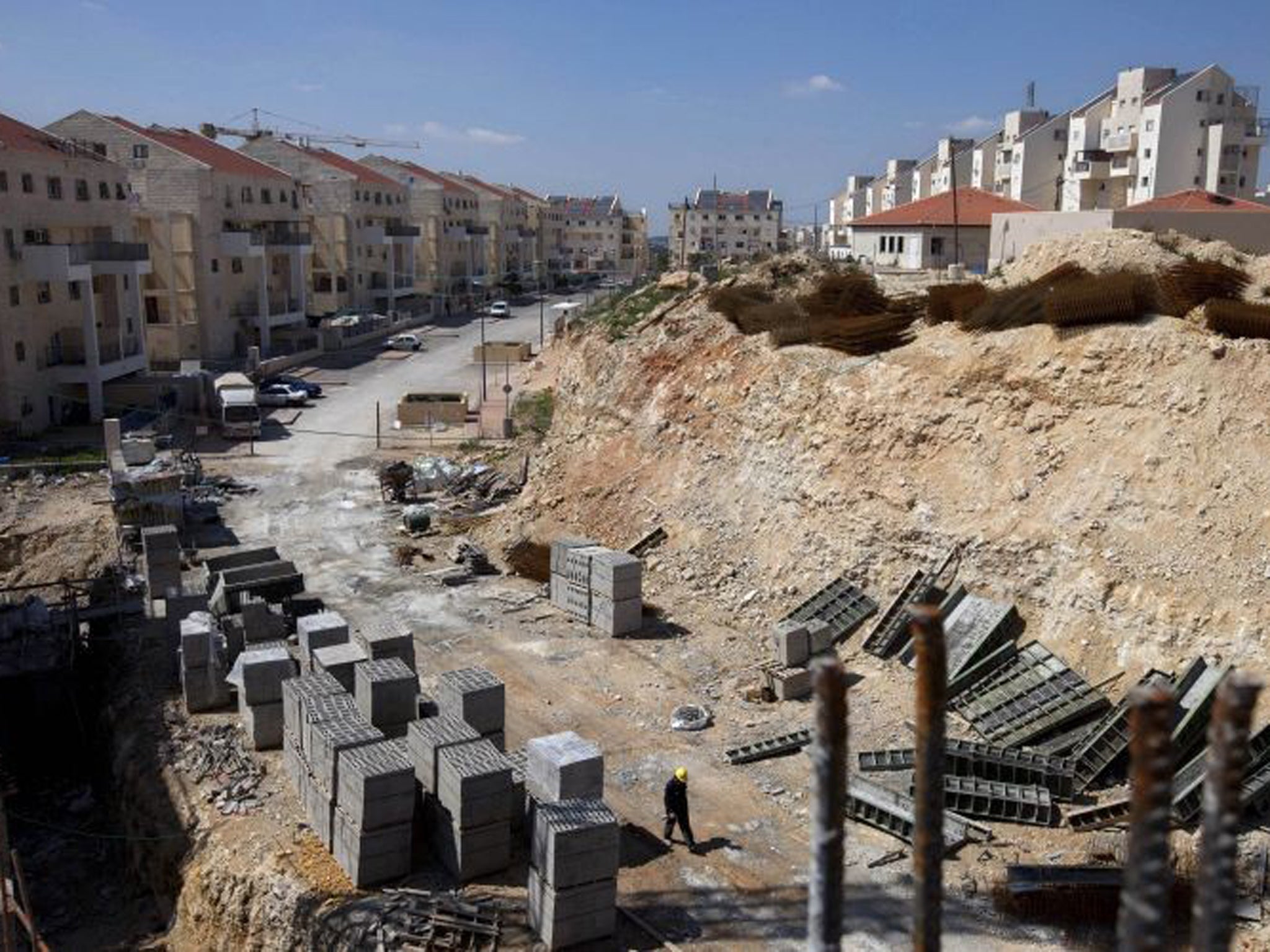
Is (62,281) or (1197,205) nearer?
(1197,205)

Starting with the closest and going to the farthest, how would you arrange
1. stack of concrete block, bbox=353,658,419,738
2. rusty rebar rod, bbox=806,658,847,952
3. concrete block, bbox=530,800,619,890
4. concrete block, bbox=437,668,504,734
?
rusty rebar rod, bbox=806,658,847,952 < concrete block, bbox=530,800,619,890 < concrete block, bbox=437,668,504,734 < stack of concrete block, bbox=353,658,419,738

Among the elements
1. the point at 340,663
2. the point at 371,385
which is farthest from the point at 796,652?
the point at 371,385

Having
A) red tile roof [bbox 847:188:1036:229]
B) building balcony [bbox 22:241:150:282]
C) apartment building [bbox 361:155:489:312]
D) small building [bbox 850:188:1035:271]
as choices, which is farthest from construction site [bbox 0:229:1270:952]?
apartment building [bbox 361:155:489:312]

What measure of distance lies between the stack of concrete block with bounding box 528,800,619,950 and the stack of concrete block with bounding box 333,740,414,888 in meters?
1.49

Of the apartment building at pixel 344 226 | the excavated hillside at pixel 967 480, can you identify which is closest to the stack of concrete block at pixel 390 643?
the excavated hillside at pixel 967 480

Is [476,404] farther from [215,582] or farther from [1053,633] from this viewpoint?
[1053,633]

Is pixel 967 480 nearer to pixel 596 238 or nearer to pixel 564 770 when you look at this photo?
pixel 564 770

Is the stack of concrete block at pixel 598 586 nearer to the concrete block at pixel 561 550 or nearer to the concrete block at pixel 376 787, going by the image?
the concrete block at pixel 561 550

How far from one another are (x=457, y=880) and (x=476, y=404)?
3475 cm

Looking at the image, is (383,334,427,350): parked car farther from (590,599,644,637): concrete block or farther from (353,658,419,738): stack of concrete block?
(353,658,419,738): stack of concrete block

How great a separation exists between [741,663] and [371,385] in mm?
34809

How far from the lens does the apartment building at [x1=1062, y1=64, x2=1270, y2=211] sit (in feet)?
187

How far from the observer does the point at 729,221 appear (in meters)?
122

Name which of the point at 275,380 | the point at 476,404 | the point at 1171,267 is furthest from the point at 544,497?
the point at 275,380
